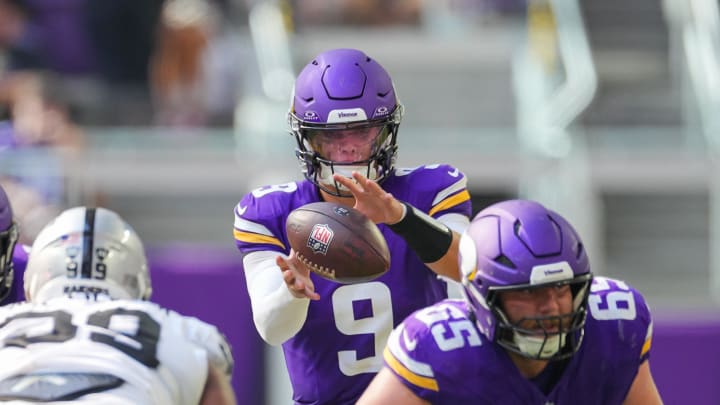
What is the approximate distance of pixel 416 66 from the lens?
10805 mm

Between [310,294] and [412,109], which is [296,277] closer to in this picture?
[310,294]

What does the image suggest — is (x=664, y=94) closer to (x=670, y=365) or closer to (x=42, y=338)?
(x=670, y=365)

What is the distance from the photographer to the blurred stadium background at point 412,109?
28.9 ft

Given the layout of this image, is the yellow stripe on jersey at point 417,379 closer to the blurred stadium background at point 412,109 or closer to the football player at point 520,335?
the football player at point 520,335

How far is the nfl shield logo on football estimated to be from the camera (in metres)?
3.75

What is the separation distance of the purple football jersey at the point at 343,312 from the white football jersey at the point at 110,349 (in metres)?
0.31

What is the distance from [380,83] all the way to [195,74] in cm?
567

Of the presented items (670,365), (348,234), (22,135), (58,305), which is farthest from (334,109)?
(22,135)

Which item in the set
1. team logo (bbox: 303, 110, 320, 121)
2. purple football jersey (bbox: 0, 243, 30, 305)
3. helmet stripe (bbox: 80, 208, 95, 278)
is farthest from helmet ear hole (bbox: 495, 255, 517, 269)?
purple football jersey (bbox: 0, 243, 30, 305)

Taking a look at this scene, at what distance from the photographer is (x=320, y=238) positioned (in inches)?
148

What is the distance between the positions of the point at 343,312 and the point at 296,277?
0.39m

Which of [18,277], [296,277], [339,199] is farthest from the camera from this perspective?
[18,277]

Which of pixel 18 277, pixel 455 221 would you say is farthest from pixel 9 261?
pixel 455 221

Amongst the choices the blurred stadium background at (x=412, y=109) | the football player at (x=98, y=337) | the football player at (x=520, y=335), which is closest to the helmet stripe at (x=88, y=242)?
the football player at (x=98, y=337)
